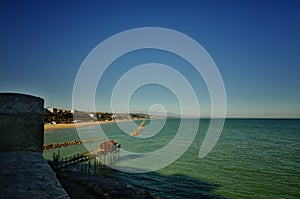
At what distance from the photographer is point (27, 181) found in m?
3.33

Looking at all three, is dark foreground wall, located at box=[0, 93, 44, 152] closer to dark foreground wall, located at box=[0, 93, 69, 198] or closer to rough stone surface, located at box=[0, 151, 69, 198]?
dark foreground wall, located at box=[0, 93, 69, 198]

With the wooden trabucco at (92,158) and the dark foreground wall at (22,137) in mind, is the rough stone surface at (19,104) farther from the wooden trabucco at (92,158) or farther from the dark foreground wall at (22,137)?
the wooden trabucco at (92,158)

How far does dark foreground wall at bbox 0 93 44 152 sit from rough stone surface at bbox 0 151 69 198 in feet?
5.36

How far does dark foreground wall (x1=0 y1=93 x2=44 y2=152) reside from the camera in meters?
5.92

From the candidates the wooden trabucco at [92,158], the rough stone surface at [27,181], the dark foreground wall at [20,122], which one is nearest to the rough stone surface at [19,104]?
the dark foreground wall at [20,122]

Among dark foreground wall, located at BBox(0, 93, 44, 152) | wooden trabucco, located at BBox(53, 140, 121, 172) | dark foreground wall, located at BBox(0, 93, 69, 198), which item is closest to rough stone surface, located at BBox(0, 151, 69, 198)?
dark foreground wall, located at BBox(0, 93, 69, 198)

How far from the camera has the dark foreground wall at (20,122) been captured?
5.92m

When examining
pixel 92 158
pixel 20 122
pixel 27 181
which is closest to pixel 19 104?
pixel 20 122

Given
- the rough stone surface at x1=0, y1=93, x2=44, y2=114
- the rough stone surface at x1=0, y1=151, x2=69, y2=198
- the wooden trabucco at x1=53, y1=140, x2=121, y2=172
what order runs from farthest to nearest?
the wooden trabucco at x1=53, y1=140, x2=121, y2=172
the rough stone surface at x1=0, y1=93, x2=44, y2=114
the rough stone surface at x1=0, y1=151, x2=69, y2=198

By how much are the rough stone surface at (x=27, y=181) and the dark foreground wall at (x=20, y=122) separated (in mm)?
1633

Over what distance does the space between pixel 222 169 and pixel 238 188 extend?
743 centimetres

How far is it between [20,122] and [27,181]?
11.2 ft

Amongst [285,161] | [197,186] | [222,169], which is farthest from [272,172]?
[197,186]

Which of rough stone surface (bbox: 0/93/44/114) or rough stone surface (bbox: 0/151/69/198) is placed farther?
rough stone surface (bbox: 0/93/44/114)
